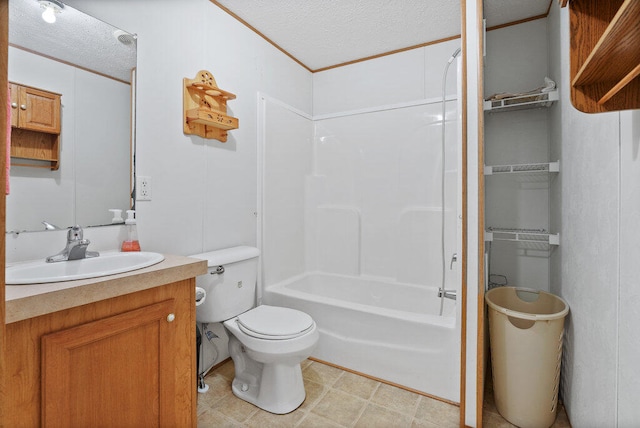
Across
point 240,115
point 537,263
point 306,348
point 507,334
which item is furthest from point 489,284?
point 240,115

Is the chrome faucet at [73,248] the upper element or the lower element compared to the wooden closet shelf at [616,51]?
lower

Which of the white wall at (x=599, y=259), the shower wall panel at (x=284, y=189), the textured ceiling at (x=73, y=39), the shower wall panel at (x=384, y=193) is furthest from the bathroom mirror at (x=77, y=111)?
the white wall at (x=599, y=259)

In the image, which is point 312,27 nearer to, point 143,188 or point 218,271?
point 143,188

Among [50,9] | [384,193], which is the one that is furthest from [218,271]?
[384,193]

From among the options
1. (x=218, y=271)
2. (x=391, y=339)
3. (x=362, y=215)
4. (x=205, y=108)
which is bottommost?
(x=391, y=339)

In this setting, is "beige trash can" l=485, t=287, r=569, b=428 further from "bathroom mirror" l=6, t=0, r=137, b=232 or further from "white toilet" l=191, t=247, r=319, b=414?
"bathroom mirror" l=6, t=0, r=137, b=232

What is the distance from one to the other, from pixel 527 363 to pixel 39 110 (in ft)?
8.13

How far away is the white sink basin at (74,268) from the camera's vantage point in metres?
0.97

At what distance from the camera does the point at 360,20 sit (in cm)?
220

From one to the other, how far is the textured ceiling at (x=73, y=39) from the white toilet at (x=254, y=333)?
1075 millimetres

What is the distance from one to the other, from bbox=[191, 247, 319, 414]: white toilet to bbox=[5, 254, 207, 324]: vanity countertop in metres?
0.59

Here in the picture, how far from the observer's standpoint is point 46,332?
2.91ft

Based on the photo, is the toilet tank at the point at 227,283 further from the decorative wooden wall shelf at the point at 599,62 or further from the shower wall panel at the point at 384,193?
the decorative wooden wall shelf at the point at 599,62

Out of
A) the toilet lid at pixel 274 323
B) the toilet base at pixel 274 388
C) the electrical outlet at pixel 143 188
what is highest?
the electrical outlet at pixel 143 188
